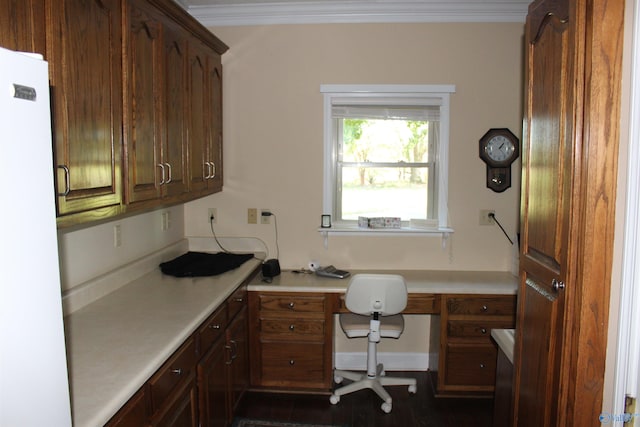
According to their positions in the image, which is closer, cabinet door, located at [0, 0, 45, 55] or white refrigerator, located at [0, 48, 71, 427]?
white refrigerator, located at [0, 48, 71, 427]

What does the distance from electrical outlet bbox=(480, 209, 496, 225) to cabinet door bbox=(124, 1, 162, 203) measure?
222 centimetres

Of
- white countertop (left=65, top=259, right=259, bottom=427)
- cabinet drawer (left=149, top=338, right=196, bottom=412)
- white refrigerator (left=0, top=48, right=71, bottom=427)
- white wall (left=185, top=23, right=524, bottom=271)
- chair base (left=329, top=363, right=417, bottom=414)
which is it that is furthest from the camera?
white wall (left=185, top=23, right=524, bottom=271)

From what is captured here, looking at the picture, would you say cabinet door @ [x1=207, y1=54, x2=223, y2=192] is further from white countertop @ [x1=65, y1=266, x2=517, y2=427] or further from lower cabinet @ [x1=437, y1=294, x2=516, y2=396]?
lower cabinet @ [x1=437, y1=294, x2=516, y2=396]

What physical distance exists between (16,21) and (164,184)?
3.86 ft

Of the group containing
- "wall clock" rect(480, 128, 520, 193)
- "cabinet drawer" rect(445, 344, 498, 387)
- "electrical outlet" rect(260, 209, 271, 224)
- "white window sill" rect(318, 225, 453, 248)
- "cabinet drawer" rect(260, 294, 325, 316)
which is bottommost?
"cabinet drawer" rect(445, 344, 498, 387)

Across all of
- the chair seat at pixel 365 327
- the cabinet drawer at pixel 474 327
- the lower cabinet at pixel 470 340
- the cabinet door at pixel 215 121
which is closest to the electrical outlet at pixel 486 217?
the lower cabinet at pixel 470 340

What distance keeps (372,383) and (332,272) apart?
765 millimetres

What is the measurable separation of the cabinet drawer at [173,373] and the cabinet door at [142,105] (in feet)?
2.20

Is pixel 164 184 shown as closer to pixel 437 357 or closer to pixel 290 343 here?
pixel 290 343

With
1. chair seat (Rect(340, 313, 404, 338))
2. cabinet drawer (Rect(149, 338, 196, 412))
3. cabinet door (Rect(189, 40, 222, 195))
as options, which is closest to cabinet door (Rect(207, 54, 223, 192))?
cabinet door (Rect(189, 40, 222, 195))

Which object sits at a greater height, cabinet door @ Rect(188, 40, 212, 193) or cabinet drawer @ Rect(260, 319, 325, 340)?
cabinet door @ Rect(188, 40, 212, 193)

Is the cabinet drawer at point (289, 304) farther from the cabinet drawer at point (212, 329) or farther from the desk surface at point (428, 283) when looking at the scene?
the cabinet drawer at point (212, 329)

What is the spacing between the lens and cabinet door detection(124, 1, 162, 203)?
2.00 m

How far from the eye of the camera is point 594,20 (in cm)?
110
